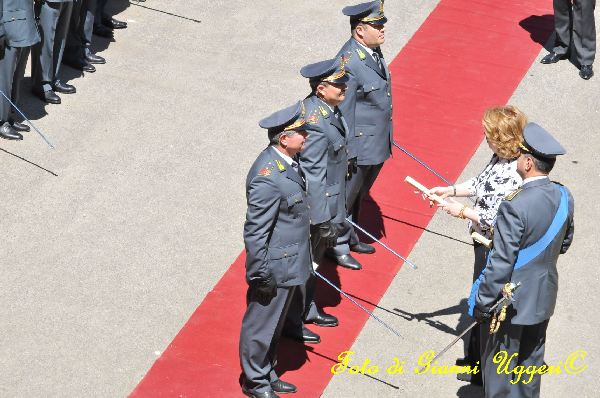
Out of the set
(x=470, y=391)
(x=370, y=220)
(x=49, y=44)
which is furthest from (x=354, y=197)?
(x=49, y=44)

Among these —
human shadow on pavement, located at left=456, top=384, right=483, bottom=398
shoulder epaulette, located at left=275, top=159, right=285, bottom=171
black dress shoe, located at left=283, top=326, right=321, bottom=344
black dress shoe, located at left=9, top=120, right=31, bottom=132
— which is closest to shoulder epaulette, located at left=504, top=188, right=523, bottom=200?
shoulder epaulette, located at left=275, top=159, right=285, bottom=171

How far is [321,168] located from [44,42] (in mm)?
3802

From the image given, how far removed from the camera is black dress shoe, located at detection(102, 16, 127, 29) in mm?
12625

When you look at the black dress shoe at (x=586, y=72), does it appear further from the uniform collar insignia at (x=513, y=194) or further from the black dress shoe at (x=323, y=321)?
the uniform collar insignia at (x=513, y=194)

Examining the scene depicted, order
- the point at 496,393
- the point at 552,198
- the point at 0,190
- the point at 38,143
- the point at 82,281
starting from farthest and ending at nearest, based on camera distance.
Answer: the point at 38,143, the point at 0,190, the point at 82,281, the point at 496,393, the point at 552,198

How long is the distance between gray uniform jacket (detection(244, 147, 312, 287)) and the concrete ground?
3.47 feet

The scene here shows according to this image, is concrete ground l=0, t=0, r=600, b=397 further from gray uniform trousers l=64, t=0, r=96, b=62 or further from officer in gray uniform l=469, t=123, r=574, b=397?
officer in gray uniform l=469, t=123, r=574, b=397

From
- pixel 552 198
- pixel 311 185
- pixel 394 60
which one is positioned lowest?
pixel 394 60

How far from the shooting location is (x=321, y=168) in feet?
28.2

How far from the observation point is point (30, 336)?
28.5 feet

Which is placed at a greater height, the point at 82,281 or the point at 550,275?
the point at 550,275

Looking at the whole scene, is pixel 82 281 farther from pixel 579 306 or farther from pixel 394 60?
pixel 394 60

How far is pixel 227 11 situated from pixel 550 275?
6.36 m

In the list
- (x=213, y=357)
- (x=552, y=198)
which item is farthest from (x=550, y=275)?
(x=213, y=357)
